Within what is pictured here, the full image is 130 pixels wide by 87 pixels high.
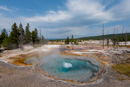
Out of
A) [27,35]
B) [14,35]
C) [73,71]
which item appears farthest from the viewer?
[27,35]

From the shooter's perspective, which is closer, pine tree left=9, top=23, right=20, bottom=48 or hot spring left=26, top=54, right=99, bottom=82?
→ hot spring left=26, top=54, right=99, bottom=82

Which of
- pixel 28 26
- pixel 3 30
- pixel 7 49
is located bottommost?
pixel 7 49

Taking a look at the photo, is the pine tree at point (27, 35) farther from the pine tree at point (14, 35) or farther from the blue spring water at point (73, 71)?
the blue spring water at point (73, 71)

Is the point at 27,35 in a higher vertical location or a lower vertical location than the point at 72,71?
higher

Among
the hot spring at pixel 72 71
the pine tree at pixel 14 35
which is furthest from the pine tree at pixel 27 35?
the hot spring at pixel 72 71

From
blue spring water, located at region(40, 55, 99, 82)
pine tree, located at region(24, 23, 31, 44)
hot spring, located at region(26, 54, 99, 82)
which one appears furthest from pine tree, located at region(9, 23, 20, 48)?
blue spring water, located at region(40, 55, 99, 82)

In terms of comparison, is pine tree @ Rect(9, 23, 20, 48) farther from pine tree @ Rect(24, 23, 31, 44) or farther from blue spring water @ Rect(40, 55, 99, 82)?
blue spring water @ Rect(40, 55, 99, 82)

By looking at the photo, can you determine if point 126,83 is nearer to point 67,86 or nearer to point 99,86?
point 99,86

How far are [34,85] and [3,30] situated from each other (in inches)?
1854

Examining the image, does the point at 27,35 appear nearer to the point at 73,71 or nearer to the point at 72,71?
the point at 72,71

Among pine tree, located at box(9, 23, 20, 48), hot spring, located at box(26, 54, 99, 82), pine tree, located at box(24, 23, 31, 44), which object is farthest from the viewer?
pine tree, located at box(24, 23, 31, 44)

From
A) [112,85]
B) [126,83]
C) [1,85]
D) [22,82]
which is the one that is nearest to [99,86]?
[112,85]

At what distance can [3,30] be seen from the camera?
39.1 metres

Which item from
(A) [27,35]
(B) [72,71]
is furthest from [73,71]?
(A) [27,35]
